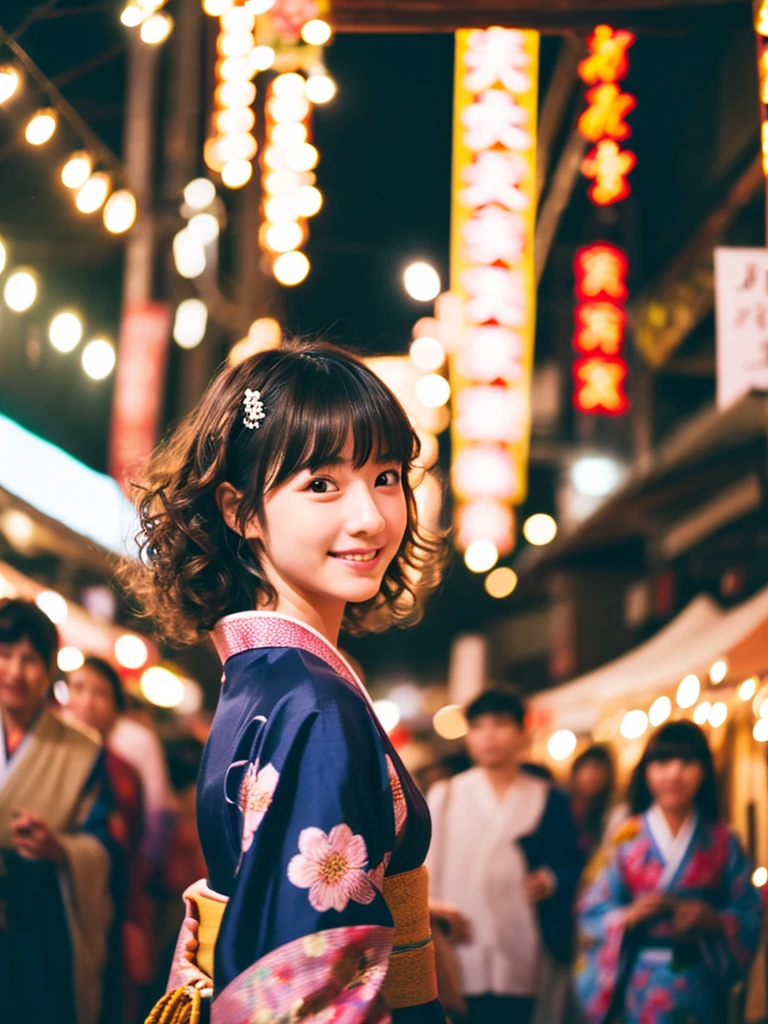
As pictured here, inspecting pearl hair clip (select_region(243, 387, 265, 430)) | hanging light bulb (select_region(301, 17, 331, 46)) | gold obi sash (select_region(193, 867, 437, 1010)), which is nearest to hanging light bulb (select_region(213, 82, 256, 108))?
hanging light bulb (select_region(301, 17, 331, 46))

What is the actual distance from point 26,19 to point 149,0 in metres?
0.82

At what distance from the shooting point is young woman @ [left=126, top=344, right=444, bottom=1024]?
2.08m

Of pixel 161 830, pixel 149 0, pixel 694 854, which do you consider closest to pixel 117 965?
pixel 161 830

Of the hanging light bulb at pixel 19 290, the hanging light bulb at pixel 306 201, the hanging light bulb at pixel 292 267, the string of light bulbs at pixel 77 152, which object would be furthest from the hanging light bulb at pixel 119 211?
the hanging light bulb at pixel 292 267

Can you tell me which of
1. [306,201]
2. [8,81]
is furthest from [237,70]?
[8,81]

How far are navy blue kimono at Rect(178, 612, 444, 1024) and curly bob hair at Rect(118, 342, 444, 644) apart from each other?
1.15 feet

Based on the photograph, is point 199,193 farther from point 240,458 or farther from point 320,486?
point 320,486

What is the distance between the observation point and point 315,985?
203 centimetres

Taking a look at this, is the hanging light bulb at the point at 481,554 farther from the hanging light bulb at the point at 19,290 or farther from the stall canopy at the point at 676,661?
the hanging light bulb at the point at 19,290

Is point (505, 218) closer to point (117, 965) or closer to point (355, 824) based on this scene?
point (117, 965)

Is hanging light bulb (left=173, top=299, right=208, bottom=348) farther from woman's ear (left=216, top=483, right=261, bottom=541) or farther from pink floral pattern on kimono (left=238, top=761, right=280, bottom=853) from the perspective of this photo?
pink floral pattern on kimono (left=238, top=761, right=280, bottom=853)

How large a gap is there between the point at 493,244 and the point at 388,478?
7765mm

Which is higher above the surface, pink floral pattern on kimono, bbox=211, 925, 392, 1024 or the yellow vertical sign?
the yellow vertical sign

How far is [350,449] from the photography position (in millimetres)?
2414
